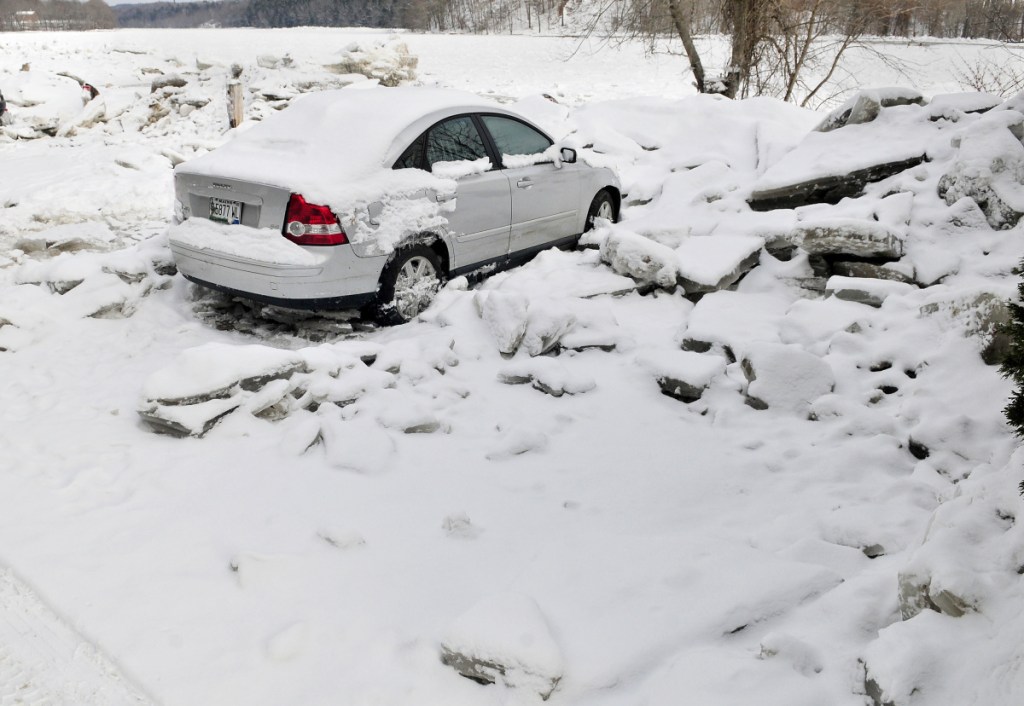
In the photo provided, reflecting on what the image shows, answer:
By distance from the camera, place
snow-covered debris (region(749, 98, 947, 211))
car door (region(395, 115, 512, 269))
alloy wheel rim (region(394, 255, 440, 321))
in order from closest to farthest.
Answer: alloy wheel rim (region(394, 255, 440, 321)) → car door (region(395, 115, 512, 269)) → snow-covered debris (region(749, 98, 947, 211))

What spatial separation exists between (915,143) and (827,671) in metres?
6.63

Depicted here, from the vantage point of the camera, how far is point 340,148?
18.7 feet

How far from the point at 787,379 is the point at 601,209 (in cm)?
388

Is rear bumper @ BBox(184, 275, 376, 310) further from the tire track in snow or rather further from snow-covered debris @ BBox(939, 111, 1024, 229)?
snow-covered debris @ BBox(939, 111, 1024, 229)

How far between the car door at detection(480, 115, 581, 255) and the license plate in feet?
7.27

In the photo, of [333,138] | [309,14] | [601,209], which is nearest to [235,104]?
[601,209]

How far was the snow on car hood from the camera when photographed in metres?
5.38

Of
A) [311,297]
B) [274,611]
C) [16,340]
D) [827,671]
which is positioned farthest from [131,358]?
[827,671]

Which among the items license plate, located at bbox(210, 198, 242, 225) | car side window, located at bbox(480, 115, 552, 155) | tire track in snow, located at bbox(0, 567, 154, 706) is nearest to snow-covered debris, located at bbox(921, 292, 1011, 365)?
car side window, located at bbox(480, 115, 552, 155)

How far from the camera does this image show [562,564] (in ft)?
10.5

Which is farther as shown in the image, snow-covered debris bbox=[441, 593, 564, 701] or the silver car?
the silver car

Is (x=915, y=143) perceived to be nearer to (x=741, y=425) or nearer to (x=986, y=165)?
(x=986, y=165)

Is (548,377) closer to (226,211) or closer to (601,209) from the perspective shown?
(226,211)

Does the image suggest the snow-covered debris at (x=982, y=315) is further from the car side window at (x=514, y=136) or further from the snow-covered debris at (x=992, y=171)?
the car side window at (x=514, y=136)
